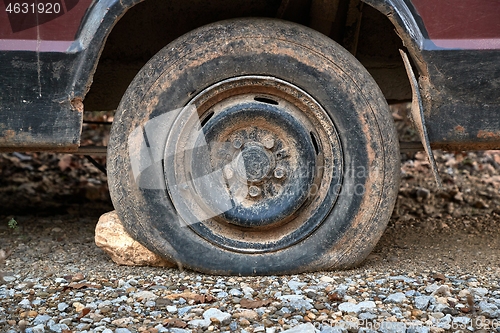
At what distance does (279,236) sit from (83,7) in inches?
48.0

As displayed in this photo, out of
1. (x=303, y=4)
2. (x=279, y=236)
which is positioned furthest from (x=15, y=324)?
(x=303, y=4)

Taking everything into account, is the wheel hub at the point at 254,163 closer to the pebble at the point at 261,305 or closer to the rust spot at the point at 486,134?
the pebble at the point at 261,305

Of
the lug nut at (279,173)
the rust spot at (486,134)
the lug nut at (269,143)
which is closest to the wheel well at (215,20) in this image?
the lug nut at (269,143)

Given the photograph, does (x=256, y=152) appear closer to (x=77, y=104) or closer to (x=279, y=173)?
(x=279, y=173)

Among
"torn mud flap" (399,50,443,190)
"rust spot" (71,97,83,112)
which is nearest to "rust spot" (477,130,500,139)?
"torn mud flap" (399,50,443,190)

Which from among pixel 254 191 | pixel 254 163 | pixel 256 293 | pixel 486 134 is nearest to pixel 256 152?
pixel 254 163

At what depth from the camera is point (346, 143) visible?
279cm

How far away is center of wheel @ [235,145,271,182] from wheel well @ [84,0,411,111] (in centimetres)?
66

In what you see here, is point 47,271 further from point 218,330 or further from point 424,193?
point 424,193

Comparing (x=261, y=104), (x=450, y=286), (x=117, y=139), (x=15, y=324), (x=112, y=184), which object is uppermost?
(x=261, y=104)

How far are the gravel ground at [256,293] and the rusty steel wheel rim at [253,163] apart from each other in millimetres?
237

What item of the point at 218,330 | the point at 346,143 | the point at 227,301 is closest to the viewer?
the point at 218,330

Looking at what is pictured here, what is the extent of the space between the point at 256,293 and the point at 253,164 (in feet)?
1.74

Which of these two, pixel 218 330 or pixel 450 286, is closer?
pixel 218 330
